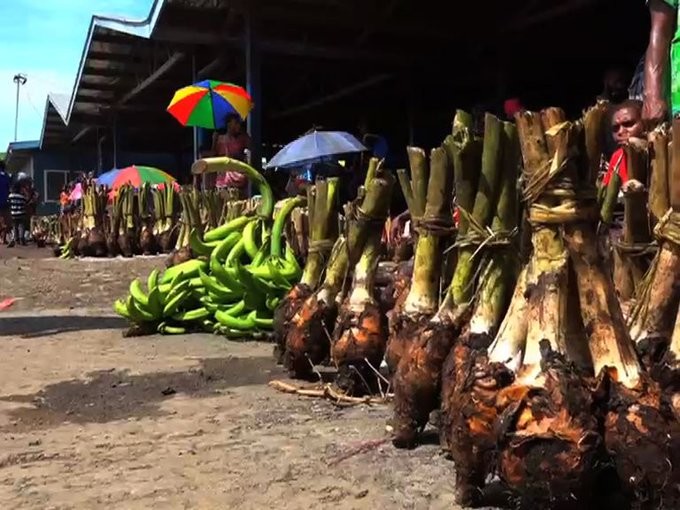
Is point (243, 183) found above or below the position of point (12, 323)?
above

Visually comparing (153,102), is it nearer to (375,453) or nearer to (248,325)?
(248,325)

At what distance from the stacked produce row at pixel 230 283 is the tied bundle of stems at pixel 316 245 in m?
0.99

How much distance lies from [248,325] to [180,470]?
2.76m

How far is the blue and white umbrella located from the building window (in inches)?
898

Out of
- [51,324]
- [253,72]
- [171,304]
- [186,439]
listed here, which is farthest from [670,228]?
[253,72]

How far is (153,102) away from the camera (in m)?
19.7

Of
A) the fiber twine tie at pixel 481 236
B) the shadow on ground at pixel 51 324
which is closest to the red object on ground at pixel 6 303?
the shadow on ground at pixel 51 324

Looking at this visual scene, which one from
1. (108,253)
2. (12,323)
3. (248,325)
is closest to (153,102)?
(108,253)

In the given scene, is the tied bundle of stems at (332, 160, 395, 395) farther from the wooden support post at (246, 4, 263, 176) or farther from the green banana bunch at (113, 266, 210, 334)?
the wooden support post at (246, 4, 263, 176)

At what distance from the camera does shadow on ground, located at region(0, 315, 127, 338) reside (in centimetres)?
656

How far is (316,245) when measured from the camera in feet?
13.7

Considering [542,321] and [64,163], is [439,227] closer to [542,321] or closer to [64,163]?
[542,321]

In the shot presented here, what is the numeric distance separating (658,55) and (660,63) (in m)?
0.04

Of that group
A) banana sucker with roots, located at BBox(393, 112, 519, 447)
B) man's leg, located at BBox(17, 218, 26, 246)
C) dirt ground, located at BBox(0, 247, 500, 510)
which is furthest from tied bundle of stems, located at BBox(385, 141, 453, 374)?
man's leg, located at BBox(17, 218, 26, 246)
